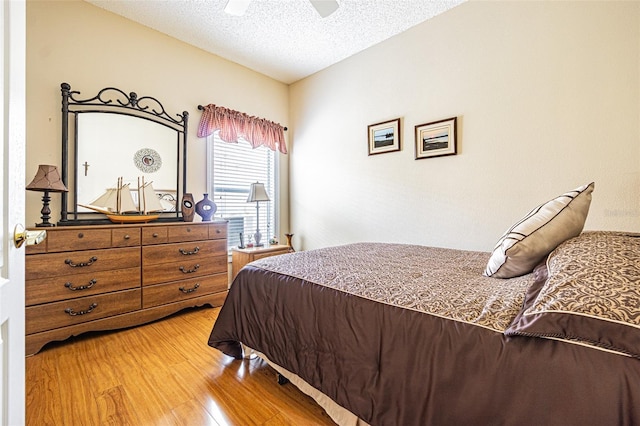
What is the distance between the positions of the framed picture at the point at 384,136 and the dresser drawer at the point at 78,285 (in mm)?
2529

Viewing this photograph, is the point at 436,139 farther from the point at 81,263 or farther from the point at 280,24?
the point at 81,263

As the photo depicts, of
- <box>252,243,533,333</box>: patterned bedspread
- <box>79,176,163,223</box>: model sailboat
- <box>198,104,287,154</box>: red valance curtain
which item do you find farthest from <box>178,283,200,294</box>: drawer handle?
<box>198,104,287,154</box>: red valance curtain

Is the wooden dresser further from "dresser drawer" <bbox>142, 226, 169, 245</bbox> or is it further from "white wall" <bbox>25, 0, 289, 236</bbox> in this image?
"white wall" <bbox>25, 0, 289, 236</bbox>

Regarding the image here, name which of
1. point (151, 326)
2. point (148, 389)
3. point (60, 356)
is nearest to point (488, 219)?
point (148, 389)

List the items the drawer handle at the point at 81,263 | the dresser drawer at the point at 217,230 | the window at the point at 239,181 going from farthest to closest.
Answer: the window at the point at 239,181 < the dresser drawer at the point at 217,230 < the drawer handle at the point at 81,263

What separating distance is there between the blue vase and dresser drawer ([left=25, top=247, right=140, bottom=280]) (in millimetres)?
759

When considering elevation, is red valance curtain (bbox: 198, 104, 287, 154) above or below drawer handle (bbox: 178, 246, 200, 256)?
above

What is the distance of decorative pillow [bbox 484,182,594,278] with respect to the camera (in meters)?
1.22

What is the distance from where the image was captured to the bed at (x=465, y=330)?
672 millimetres

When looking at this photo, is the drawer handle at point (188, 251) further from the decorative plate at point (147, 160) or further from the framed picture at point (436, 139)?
the framed picture at point (436, 139)

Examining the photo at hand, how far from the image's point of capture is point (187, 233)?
2686mm

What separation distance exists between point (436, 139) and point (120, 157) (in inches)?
115

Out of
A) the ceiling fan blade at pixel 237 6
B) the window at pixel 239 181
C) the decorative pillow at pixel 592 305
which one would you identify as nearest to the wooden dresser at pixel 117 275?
the window at pixel 239 181

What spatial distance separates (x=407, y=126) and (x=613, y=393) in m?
2.62
